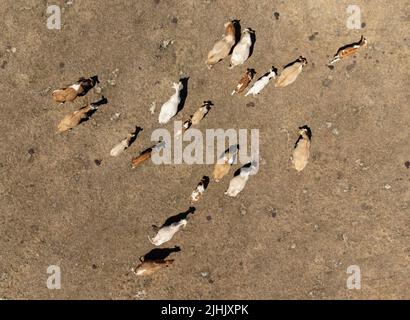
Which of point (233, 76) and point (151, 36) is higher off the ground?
point (151, 36)

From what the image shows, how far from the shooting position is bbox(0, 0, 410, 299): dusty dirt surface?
29.7 feet

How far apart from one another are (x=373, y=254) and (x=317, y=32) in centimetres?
441

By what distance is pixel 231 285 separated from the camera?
9227mm

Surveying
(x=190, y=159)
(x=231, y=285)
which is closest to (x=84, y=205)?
(x=190, y=159)

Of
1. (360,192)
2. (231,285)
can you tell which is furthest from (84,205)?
(360,192)

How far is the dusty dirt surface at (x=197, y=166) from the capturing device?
905 centimetres

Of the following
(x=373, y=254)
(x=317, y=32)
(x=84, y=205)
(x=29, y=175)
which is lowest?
(x=373, y=254)

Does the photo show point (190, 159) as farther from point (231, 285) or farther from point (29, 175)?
point (29, 175)

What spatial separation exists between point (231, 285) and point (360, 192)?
10.1ft

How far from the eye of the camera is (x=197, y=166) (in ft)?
30.1
